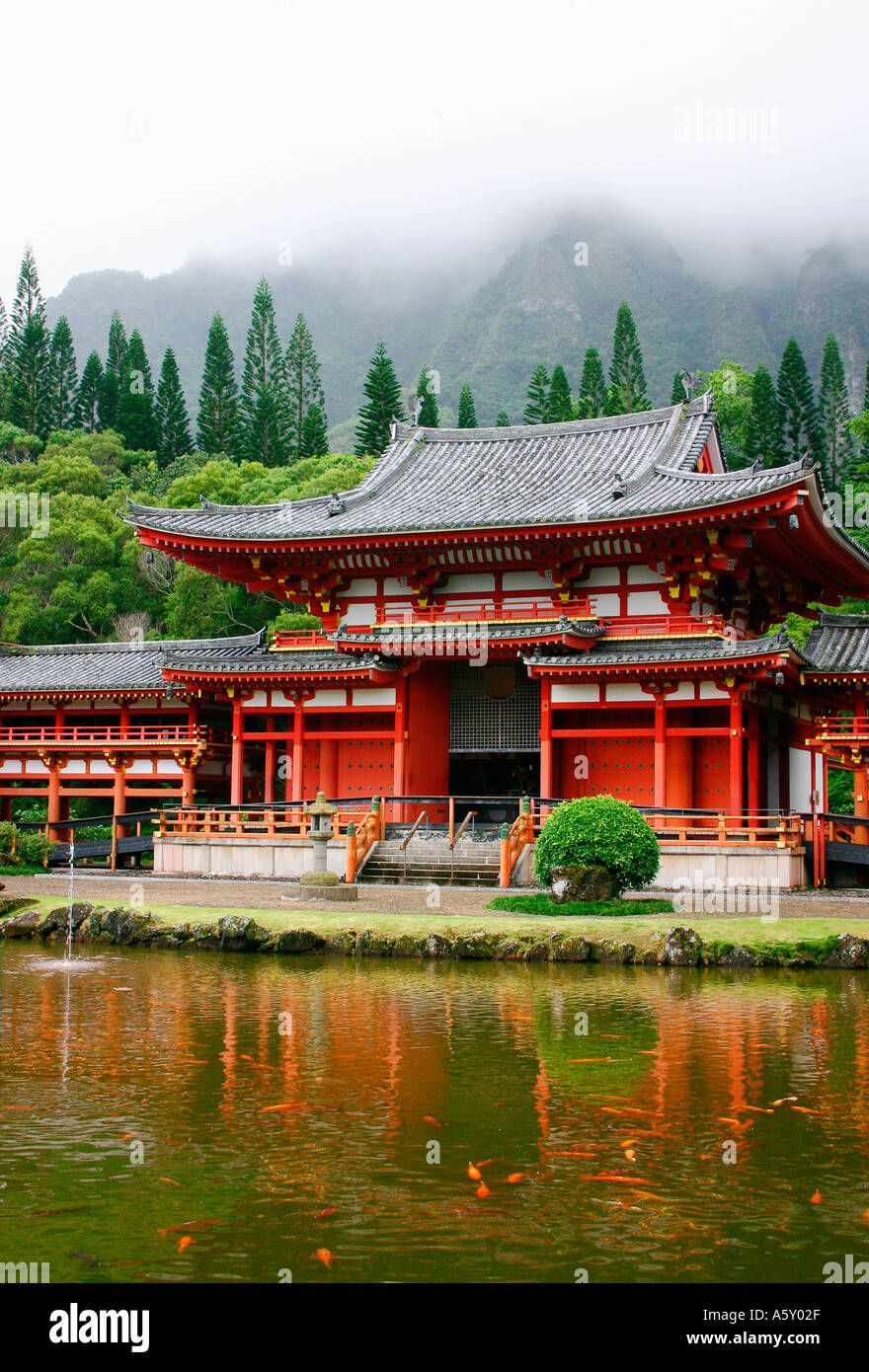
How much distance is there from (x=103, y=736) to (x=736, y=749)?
21.3 m

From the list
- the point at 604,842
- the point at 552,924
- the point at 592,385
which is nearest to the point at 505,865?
the point at 604,842

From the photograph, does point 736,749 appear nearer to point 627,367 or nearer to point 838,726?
point 838,726

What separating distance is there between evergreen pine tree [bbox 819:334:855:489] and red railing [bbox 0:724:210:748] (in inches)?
1863

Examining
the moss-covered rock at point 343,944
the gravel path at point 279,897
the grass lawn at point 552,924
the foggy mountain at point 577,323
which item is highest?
the foggy mountain at point 577,323

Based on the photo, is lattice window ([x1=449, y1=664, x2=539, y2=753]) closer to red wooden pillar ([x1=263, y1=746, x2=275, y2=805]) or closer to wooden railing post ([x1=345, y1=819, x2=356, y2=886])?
red wooden pillar ([x1=263, y1=746, x2=275, y2=805])

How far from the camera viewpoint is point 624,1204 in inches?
303

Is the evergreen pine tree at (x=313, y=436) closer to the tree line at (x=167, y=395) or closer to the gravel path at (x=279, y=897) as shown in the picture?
the tree line at (x=167, y=395)

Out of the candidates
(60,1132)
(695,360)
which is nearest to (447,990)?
(60,1132)

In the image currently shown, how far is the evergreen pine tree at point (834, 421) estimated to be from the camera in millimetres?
73812

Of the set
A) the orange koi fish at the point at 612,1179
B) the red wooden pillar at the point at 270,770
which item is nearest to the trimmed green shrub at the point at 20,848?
the red wooden pillar at the point at 270,770

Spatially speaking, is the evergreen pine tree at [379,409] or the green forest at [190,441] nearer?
the green forest at [190,441]

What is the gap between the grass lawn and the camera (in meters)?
18.9

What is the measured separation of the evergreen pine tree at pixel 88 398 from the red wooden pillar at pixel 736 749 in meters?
70.9
